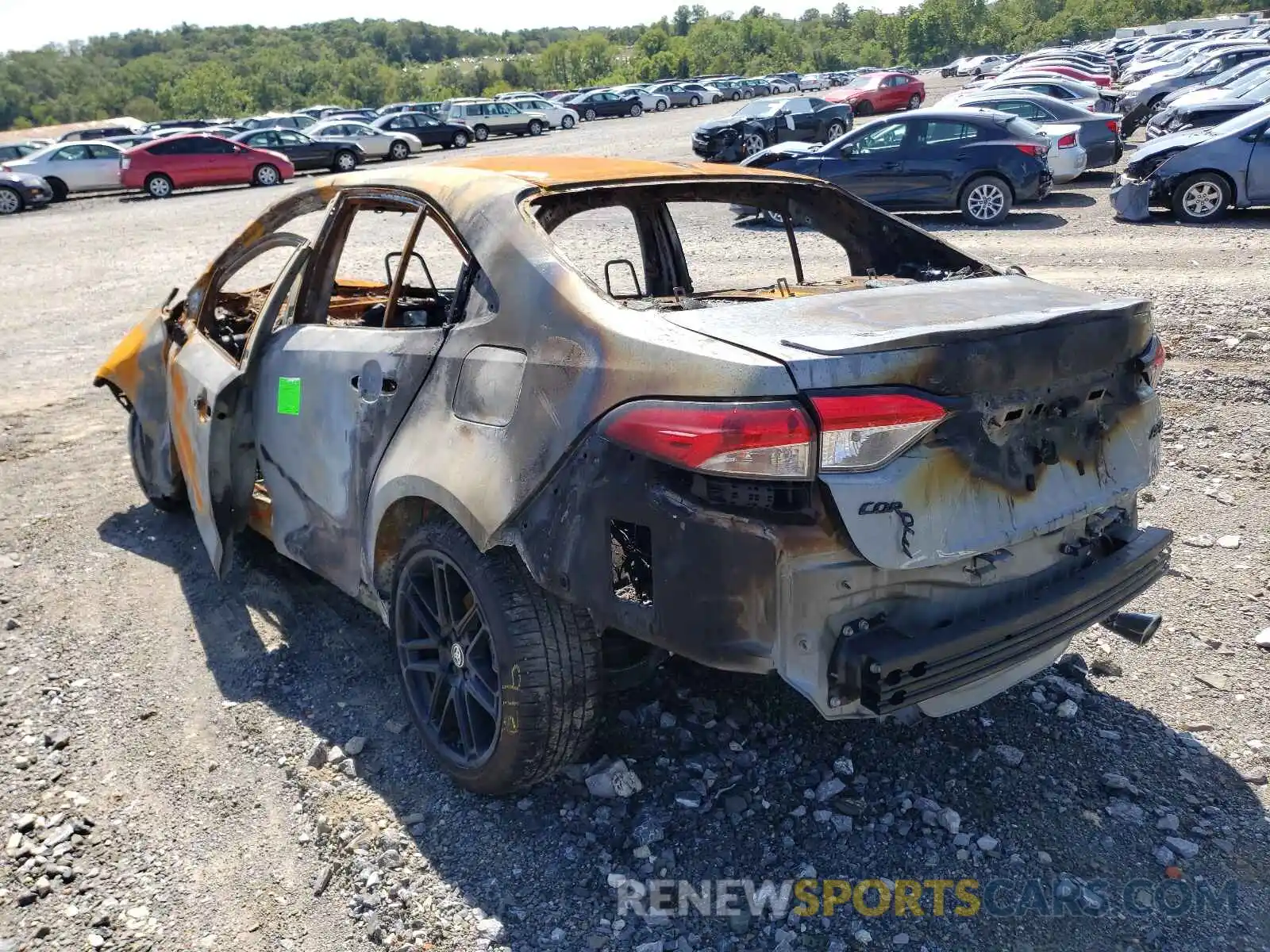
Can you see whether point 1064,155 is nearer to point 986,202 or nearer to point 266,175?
point 986,202

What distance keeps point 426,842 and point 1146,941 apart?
6.21 feet

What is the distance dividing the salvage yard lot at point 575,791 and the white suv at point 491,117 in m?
36.8

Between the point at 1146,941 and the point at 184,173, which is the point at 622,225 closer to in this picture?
the point at 1146,941

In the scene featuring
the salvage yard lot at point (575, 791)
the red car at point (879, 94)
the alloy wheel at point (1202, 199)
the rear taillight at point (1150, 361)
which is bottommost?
the salvage yard lot at point (575, 791)

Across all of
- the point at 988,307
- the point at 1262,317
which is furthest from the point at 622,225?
the point at 1262,317

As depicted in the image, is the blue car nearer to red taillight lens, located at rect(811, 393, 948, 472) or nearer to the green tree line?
red taillight lens, located at rect(811, 393, 948, 472)

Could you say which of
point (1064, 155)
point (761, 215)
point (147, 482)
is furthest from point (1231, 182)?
point (147, 482)

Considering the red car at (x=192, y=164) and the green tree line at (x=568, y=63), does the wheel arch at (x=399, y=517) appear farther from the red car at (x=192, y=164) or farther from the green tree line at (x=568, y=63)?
the green tree line at (x=568, y=63)

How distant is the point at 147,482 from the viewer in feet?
17.3

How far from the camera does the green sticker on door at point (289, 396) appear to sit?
3.63 meters

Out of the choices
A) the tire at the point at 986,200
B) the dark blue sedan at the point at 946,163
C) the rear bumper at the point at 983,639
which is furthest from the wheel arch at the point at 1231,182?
the rear bumper at the point at 983,639

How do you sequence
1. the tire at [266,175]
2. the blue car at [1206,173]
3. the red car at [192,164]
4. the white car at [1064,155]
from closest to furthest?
the blue car at [1206,173] → the white car at [1064,155] → the red car at [192,164] → the tire at [266,175]

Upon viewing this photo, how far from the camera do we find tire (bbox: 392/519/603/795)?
267 centimetres

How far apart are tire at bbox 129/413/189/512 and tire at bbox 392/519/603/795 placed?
2564 millimetres
